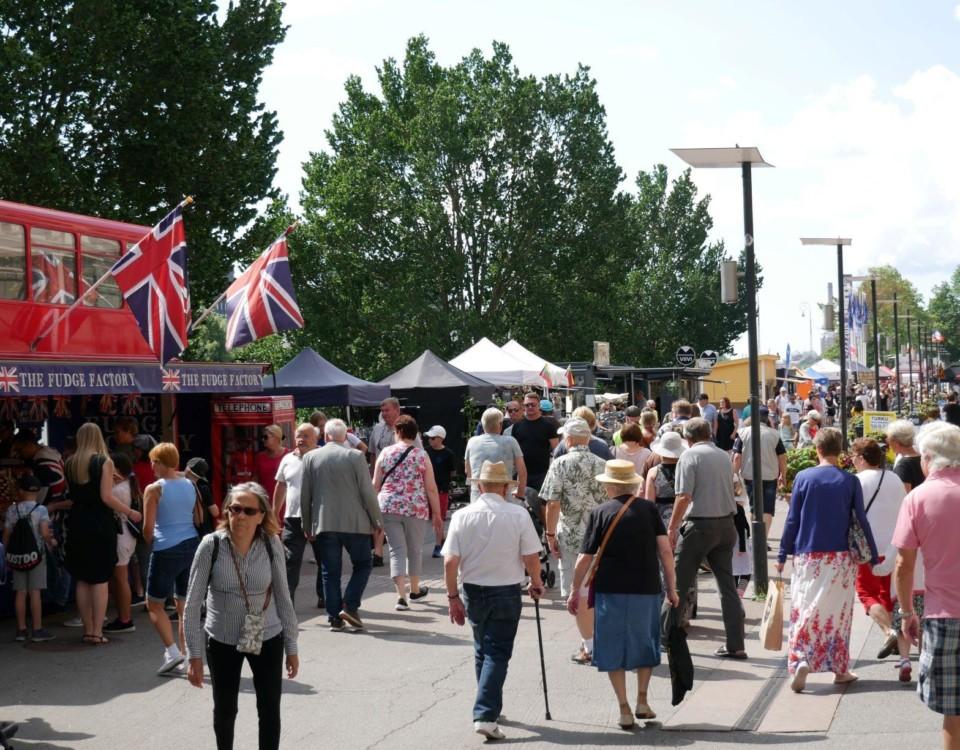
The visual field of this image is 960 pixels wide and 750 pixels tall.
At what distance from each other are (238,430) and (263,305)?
5.60 feet

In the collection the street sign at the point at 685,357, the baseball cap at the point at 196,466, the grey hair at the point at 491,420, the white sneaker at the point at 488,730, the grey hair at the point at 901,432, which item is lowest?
the white sneaker at the point at 488,730

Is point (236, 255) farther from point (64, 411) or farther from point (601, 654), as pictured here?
point (601, 654)

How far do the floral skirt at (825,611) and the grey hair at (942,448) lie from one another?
234 cm

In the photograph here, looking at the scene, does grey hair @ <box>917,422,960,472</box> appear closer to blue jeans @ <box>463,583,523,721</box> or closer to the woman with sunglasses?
blue jeans @ <box>463,583,523,721</box>

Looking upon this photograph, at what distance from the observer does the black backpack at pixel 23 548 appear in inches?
446

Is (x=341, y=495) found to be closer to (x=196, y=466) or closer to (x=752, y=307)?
(x=196, y=466)

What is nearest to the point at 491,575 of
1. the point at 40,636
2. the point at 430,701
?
the point at 430,701

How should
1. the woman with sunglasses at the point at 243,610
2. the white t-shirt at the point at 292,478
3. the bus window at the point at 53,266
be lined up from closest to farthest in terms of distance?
the woman with sunglasses at the point at 243,610 < the white t-shirt at the point at 292,478 < the bus window at the point at 53,266

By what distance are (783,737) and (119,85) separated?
25013 mm

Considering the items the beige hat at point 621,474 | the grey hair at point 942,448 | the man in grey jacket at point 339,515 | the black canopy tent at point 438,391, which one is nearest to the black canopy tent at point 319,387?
the black canopy tent at point 438,391

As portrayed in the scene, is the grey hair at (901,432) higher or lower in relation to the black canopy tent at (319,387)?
lower

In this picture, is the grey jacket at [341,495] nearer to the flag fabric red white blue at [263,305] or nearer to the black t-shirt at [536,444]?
the black t-shirt at [536,444]

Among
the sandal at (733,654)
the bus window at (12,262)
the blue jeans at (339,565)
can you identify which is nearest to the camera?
the sandal at (733,654)

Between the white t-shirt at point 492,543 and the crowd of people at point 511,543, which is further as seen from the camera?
the white t-shirt at point 492,543
